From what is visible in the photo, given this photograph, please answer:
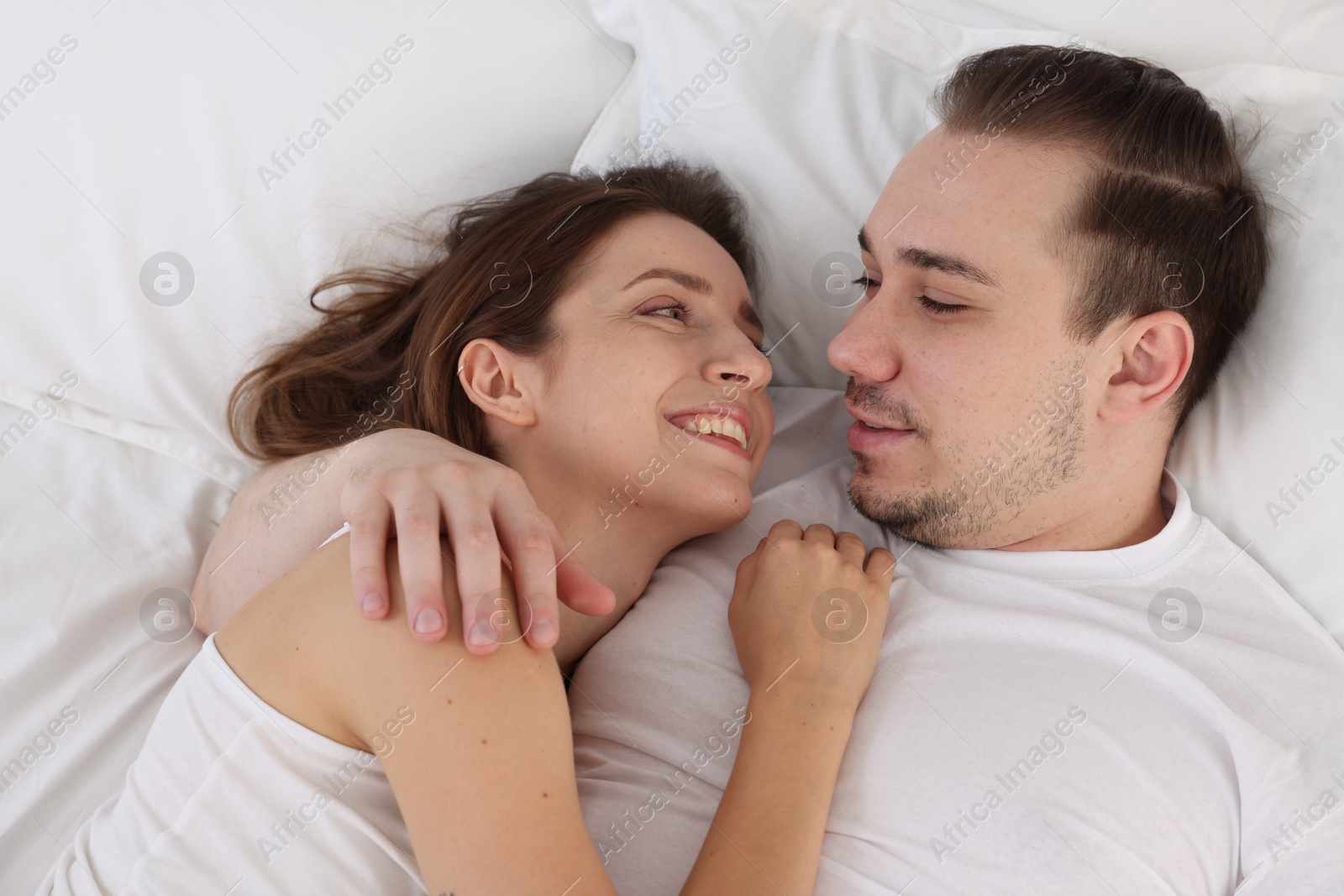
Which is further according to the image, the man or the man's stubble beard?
the man's stubble beard

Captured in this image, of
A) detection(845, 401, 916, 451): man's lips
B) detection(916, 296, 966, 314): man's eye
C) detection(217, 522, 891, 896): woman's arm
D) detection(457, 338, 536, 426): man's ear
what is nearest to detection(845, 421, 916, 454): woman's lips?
detection(845, 401, 916, 451): man's lips

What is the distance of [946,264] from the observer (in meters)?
1.60

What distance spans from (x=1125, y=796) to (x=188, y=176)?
2152mm

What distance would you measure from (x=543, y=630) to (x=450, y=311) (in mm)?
902

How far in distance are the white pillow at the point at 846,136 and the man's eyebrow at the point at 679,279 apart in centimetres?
41

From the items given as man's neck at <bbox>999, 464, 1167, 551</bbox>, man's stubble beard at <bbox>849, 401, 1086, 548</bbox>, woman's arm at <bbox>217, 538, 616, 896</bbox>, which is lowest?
man's neck at <bbox>999, 464, 1167, 551</bbox>

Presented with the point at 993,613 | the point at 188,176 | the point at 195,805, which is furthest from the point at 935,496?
the point at 188,176

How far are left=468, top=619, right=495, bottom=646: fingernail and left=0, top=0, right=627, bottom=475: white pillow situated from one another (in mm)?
1232

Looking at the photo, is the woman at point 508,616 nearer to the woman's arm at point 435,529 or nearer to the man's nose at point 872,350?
the woman's arm at point 435,529

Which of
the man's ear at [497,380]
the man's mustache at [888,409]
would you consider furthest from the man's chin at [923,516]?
the man's ear at [497,380]

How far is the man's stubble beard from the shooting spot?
1645 mm

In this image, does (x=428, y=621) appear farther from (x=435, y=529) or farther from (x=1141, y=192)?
(x=1141, y=192)

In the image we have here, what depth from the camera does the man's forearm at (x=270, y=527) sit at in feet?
5.15

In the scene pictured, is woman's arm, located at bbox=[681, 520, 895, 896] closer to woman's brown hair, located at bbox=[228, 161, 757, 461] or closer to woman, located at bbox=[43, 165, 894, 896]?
woman, located at bbox=[43, 165, 894, 896]
